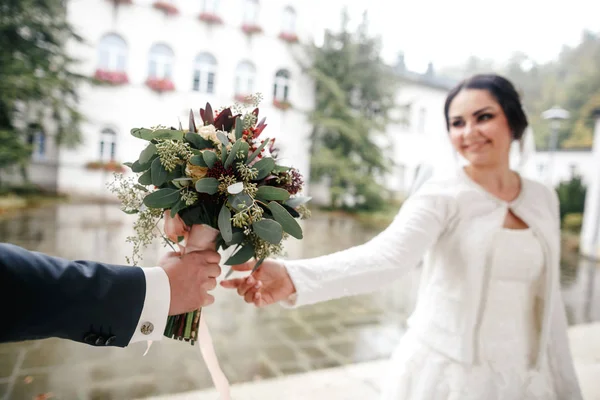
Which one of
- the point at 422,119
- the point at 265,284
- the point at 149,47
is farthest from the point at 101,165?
the point at 422,119

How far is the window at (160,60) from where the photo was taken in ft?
12.1

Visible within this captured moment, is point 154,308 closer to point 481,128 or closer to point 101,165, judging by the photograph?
point 481,128

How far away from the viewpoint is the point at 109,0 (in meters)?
3.71

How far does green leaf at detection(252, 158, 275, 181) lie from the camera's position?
2.38 ft

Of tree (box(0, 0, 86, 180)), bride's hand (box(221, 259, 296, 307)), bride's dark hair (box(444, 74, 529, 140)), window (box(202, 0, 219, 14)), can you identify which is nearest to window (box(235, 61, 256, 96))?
window (box(202, 0, 219, 14))

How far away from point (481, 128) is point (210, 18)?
Result: 3.50 meters

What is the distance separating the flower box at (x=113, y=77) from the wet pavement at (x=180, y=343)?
4.17ft

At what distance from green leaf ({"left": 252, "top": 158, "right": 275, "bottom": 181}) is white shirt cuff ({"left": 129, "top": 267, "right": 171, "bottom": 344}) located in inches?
10.5

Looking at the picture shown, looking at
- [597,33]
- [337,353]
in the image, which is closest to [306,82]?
[597,33]

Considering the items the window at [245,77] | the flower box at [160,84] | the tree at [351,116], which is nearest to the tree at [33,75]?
the flower box at [160,84]

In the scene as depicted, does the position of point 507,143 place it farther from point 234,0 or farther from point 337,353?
point 234,0

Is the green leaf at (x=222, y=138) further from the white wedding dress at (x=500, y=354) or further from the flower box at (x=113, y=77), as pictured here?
the flower box at (x=113, y=77)

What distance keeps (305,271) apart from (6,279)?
0.57 metres

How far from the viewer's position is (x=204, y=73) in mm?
3543
